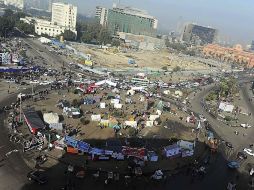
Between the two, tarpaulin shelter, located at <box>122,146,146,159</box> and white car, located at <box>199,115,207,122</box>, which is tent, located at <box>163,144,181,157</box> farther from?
white car, located at <box>199,115,207,122</box>

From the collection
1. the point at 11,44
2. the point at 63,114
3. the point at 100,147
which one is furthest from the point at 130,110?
the point at 11,44

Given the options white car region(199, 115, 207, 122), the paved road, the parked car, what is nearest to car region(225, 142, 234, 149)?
the parked car

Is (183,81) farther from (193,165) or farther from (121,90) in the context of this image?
(193,165)

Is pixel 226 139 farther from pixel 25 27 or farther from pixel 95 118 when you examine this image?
pixel 25 27

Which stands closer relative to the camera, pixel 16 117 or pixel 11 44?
pixel 16 117

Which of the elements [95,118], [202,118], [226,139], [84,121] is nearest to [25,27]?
[202,118]

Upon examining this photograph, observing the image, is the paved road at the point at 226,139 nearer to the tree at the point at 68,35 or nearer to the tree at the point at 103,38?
the tree at the point at 68,35
